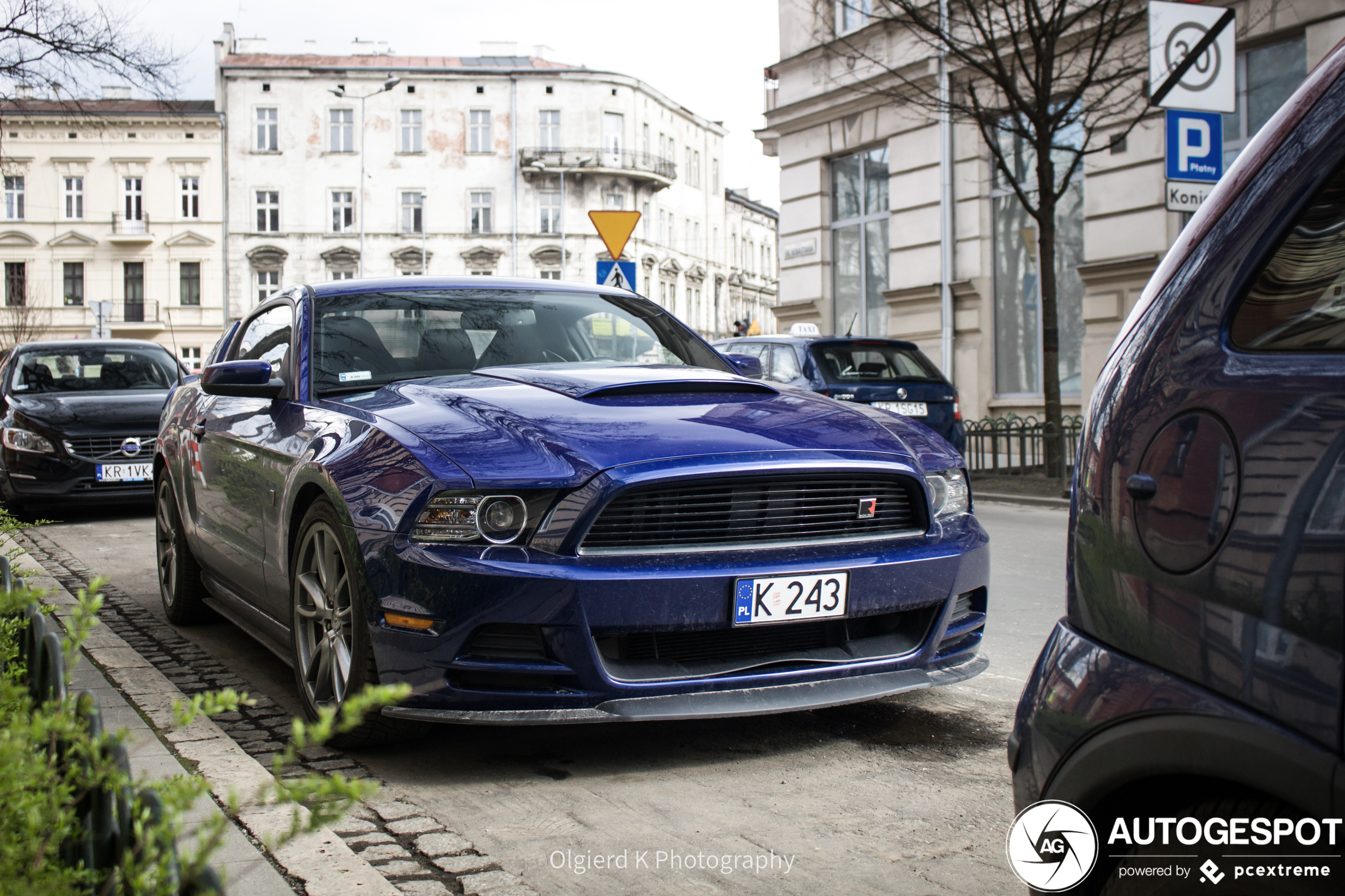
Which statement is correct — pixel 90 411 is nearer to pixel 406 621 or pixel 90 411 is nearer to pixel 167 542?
pixel 167 542

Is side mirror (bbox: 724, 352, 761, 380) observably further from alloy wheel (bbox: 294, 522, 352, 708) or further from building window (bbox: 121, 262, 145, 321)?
building window (bbox: 121, 262, 145, 321)

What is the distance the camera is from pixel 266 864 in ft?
9.60

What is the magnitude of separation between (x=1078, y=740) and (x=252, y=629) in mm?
3955

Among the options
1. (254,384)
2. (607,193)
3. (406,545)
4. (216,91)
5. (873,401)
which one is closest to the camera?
(406,545)

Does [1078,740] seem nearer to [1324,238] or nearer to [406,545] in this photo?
[1324,238]

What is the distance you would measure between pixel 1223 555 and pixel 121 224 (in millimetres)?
66341

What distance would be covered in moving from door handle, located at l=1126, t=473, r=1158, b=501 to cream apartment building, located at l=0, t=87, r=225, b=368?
63287 mm

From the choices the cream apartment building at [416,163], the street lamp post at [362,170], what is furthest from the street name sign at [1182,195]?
the cream apartment building at [416,163]

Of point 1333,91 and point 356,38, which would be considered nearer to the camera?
point 1333,91

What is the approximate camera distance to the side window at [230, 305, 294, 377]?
5273 millimetres

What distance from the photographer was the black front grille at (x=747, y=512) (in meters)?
3.63

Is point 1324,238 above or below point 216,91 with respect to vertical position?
below

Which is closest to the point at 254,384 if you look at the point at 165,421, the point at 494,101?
the point at 165,421

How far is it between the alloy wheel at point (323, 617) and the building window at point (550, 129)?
64.0 meters
